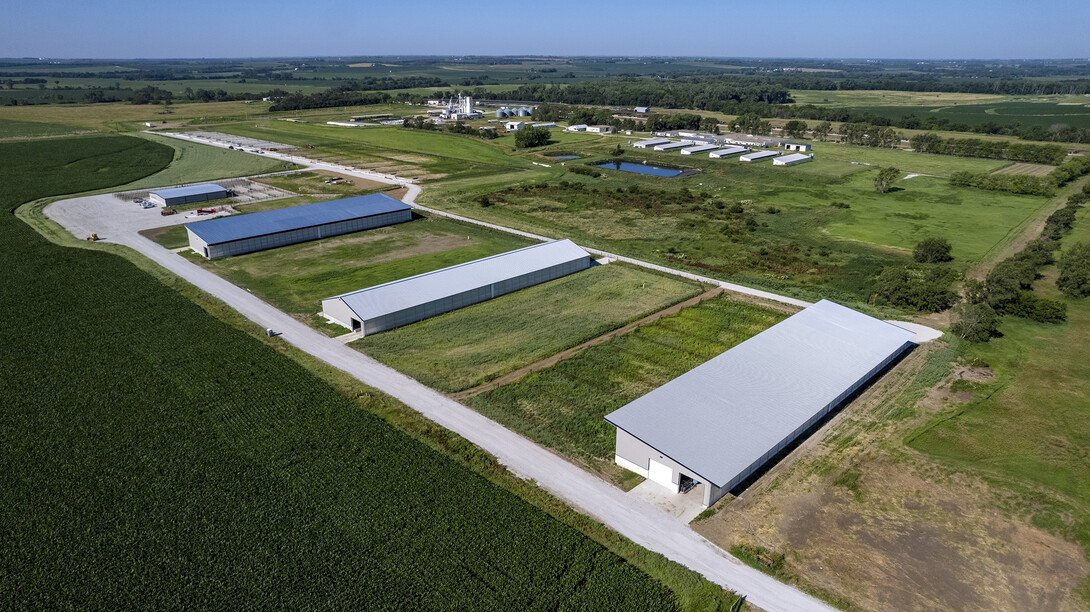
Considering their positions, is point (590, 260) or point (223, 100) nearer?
point (590, 260)

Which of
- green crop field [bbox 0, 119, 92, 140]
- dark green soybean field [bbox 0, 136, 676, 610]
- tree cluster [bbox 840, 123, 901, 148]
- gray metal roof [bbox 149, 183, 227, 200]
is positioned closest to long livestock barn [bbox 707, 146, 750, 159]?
tree cluster [bbox 840, 123, 901, 148]

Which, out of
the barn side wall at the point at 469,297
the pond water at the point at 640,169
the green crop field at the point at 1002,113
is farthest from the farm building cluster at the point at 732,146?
the barn side wall at the point at 469,297

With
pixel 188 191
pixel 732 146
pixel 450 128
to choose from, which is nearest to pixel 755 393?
pixel 188 191

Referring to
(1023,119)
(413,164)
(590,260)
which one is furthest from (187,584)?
(1023,119)

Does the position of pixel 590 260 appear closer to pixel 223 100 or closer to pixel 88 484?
pixel 88 484

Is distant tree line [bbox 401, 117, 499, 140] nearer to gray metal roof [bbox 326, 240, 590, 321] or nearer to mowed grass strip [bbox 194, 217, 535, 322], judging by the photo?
mowed grass strip [bbox 194, 217, 535, 322]

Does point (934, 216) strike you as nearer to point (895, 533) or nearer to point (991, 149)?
point (991, 149)
